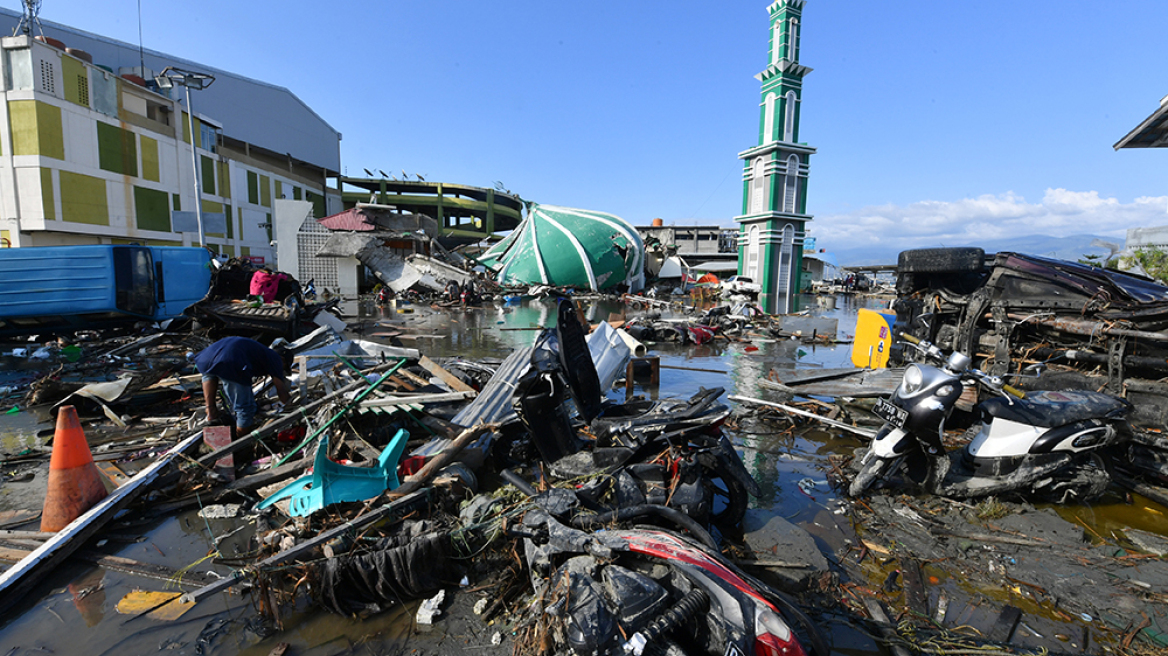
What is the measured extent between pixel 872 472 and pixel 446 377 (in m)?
4.60

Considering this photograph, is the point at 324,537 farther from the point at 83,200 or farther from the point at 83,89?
the point at 83,89

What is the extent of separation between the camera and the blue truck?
397 inches

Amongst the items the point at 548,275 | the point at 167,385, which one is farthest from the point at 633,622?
the point at 548,275

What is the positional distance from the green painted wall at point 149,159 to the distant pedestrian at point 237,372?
27.5m

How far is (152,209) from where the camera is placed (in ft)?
82.9

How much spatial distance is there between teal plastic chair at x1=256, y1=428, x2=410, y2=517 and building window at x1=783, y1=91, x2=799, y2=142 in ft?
82.9

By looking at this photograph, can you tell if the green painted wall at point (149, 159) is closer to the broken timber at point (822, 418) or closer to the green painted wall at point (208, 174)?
the green painted wall at point (208, 174)

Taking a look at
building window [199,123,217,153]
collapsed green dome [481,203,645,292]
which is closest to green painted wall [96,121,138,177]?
building window [199,123,217,153]

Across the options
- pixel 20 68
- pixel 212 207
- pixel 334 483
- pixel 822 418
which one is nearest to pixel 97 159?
pixel 20 68

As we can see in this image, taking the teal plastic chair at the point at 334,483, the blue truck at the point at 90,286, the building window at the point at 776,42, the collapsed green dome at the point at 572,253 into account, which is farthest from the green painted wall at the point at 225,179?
the teal plastic chair at the point at 334,483

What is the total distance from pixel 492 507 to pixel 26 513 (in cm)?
416

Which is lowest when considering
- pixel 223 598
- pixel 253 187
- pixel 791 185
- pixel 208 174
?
pixel 223 598

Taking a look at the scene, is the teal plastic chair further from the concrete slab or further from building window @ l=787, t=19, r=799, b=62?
building window @ l=787, t=19, r=799, b=62

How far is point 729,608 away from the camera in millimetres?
2141
